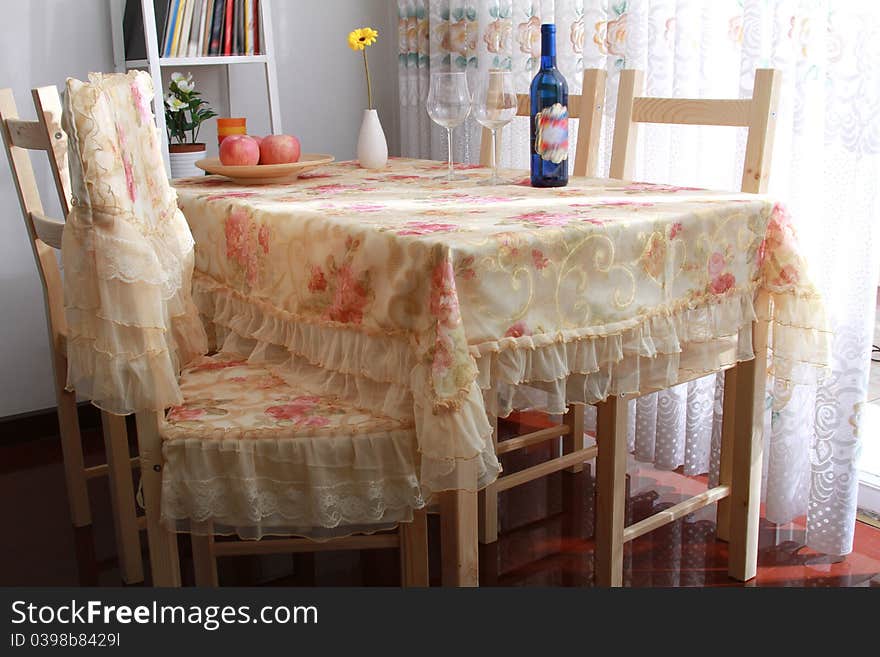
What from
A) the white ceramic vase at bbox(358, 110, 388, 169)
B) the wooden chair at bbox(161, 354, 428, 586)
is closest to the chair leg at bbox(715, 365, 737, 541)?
the wooden chair at bbox(161, 354, 428, 586)

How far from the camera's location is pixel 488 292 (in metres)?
1.42

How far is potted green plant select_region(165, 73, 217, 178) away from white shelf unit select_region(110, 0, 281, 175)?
→ 29mm

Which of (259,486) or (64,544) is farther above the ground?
(259,486)

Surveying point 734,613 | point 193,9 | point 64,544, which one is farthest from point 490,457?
point 193,9

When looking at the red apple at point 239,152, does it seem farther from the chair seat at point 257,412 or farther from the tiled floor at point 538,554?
the tiled floor at point 538,554

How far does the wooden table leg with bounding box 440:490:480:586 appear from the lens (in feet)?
4.99

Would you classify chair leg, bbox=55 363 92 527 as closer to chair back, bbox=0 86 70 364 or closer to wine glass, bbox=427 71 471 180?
chair back, bbox=0 86 70 364

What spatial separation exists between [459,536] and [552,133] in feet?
2.73

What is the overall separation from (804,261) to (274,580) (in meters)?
1.25

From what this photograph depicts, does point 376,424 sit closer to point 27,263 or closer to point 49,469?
point 49,469

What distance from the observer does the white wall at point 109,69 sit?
9.12 feet

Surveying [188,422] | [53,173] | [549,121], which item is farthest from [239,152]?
[188,422]

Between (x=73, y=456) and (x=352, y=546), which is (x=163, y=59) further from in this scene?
(x=352, y=546)

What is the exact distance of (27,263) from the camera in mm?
2859
